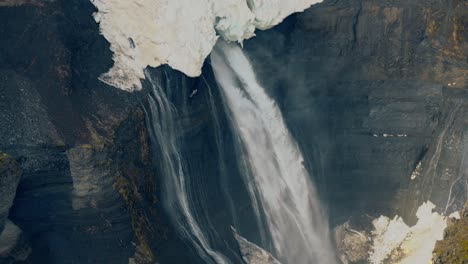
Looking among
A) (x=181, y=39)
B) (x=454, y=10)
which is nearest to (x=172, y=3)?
(x=181, y=39)

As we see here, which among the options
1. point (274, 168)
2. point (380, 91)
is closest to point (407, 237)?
point (380, 91)

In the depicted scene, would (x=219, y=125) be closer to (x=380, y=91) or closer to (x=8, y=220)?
(x=380, y=91)

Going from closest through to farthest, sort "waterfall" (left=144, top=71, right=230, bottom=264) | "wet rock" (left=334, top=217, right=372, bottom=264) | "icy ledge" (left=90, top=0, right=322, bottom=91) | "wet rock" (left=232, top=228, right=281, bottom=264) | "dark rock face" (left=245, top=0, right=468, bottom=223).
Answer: "waterfall" (left=144, top=71, right=230, bottom=264), "icy ledge" (left=90, top=0, right=322, bottom=91), "wet rock" (left=232, top=228, right=281, bottom=264), "dark rock face" (left=245, top=0, right=468, bottom=223), "wet rock" (left=334, top=217, right=372, bottom=264)

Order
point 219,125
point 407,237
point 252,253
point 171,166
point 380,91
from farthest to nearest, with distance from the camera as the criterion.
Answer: point 407,237
point 380,91
point 252,253
point 219,125
point 171,166

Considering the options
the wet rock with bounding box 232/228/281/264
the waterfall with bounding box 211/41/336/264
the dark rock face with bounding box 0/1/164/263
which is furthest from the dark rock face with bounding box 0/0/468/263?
the wet rock with bounding box 232/228/281/264

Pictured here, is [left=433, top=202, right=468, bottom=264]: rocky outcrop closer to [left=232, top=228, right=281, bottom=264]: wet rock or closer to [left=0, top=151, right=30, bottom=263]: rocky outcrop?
[left=232, top=228, right=281, bottom=264]: wet rock

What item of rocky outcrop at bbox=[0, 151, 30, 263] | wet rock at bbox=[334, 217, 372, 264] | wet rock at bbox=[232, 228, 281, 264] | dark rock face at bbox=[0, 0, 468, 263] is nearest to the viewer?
rocky outcrop at bbox=[0, 151, 30, 263]

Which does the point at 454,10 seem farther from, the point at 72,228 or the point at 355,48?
the point at 72,228
